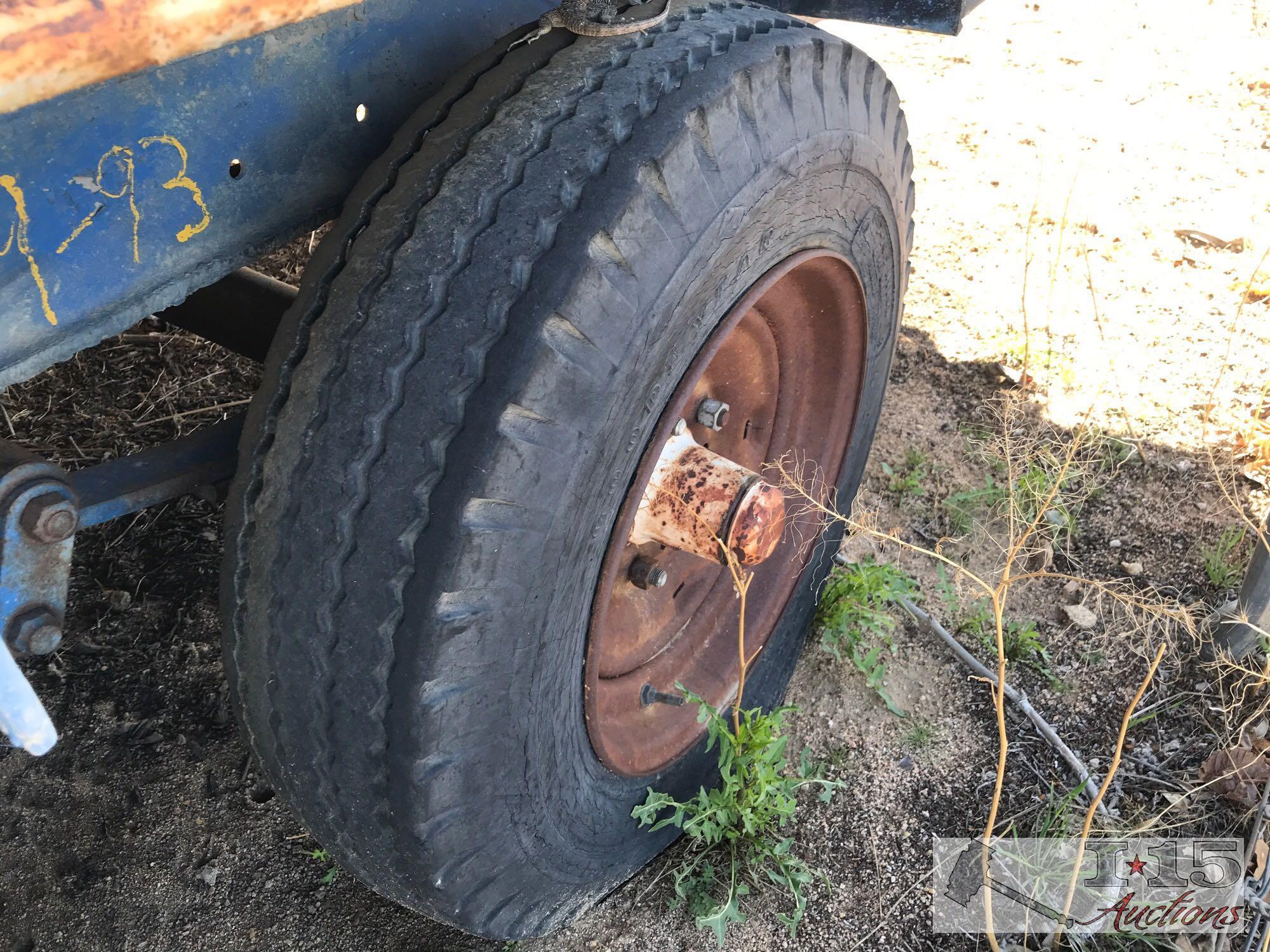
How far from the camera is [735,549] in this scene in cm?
193

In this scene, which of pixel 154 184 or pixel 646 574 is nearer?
pixel 154 184

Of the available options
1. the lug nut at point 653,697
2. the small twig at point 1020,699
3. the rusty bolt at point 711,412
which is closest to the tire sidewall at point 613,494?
the lug nut at point 653,697

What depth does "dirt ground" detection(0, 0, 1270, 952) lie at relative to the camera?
216 cm

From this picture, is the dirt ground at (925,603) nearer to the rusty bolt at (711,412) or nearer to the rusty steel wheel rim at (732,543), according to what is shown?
the rusty steel wheel rim at (732,543)

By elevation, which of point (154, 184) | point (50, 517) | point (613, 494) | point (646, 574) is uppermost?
point (154, 184)

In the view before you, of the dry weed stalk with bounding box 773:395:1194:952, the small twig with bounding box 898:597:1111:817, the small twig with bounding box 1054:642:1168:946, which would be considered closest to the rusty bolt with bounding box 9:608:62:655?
the dry weed stalk with bounding box 773:395:1194:952

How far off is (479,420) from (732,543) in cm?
68

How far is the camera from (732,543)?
75.2 inches

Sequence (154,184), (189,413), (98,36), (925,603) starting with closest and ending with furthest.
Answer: (98,36) < (154,184) < (925,603) < (189,413)

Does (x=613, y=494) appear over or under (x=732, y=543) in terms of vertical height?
over

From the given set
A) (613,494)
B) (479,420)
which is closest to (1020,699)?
(613,494)

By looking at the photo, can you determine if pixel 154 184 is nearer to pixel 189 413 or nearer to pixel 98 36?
pixel 98 36

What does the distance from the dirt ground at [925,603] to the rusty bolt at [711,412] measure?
85 centimetres

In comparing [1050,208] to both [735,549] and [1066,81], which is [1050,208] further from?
[735,549]
